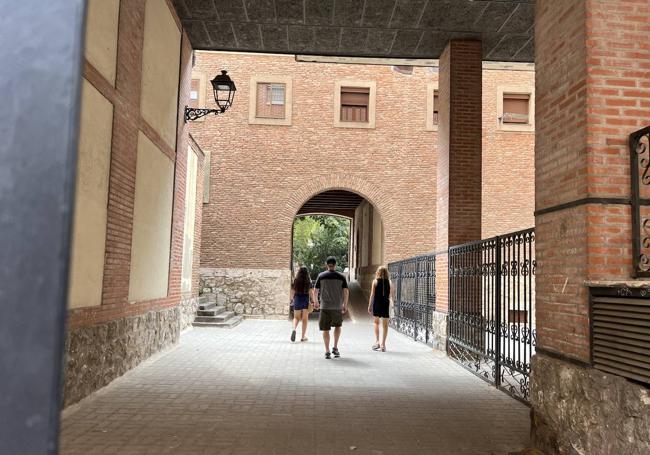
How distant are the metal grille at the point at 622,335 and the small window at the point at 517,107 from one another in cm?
1661

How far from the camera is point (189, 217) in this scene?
46.0 ft

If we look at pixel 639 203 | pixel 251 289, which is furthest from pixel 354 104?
pixel 639 203

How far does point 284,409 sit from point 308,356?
3.78 metres

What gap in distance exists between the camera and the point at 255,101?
18.0m

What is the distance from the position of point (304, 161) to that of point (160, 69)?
9.38 meters

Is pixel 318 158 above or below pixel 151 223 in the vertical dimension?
above

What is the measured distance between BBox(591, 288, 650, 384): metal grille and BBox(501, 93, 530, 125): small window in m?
Answer: 16.6

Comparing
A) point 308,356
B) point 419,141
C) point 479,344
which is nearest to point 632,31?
point 479,344

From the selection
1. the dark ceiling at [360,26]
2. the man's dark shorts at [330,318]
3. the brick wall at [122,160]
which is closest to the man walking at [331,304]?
the man's dark shorts at [330,318]

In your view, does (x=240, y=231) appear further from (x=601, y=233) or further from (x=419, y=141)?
(x=601, y=233)

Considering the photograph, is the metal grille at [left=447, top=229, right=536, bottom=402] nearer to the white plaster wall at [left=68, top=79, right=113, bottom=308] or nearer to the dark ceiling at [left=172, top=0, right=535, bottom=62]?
the dark ceiling at [left=172, top=0, right=535, bottom=62]

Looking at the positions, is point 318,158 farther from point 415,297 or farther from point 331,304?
point 331,304

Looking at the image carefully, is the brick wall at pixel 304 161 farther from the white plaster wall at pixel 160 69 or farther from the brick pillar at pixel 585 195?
the brick pillar at pixel 585 195

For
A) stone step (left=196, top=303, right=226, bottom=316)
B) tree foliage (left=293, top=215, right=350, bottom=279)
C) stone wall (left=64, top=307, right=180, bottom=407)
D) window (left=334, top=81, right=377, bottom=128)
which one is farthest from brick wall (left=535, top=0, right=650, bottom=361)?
tree foliage (left=293, top=215, right=350, bottom=279)
